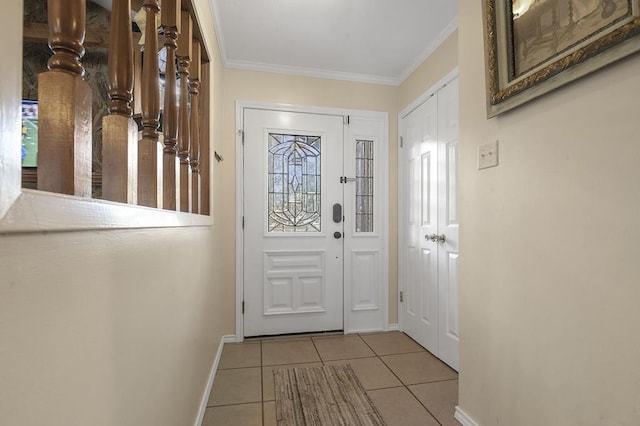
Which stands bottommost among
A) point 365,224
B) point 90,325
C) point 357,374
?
point 357,374

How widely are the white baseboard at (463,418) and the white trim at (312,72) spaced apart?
2.62m

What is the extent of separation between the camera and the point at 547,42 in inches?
41.3

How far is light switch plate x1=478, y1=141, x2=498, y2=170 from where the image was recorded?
134 centimetres

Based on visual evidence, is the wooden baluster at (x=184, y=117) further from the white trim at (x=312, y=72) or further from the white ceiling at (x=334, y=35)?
the white trim at (x=312, y=72)

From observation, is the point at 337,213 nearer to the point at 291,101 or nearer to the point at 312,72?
the point at 291,101

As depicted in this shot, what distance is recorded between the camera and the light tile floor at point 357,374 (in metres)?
1.63

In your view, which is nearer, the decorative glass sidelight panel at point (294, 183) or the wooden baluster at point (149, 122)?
the wooden baluster at point (149, 122)

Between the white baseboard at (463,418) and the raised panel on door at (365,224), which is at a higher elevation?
the raised panel on door at (365,224)

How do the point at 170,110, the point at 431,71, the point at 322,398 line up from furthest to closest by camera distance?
the point at 431,71, the point at 322,398, the point at 170,110

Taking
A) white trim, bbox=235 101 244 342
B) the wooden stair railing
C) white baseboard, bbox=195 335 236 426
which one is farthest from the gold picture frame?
white baseboard, bbox=195 335 236 426

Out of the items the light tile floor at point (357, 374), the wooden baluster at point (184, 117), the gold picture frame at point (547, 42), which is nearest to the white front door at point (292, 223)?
the light tile floor at point (357, 374)

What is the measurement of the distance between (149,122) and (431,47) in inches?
88.7

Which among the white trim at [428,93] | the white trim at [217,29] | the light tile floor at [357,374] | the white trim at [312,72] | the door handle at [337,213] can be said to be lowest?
the light tile floor at [357,374]

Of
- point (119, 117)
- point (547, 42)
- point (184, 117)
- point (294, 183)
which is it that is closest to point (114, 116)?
point (119, 117)
